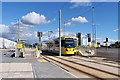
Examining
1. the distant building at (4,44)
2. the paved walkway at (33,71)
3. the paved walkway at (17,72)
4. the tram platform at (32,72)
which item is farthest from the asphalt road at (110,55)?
the distant building at (4,44)

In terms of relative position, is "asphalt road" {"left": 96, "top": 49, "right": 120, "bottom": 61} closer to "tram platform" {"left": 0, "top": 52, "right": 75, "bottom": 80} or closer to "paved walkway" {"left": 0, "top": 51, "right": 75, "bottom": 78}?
"paved walkway" {"left": 0, "top": 51, "right": 75, "bottom": 78}

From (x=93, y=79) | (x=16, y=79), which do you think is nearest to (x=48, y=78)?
(x=16, y=79)

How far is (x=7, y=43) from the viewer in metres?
120

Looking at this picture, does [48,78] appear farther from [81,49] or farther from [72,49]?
[81,49]

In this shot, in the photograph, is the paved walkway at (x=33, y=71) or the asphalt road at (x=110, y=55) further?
the asphalt road at (x=110, y=55)

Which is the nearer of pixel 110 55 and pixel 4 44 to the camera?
pixel 110 55

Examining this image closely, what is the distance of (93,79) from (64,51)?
17287mm

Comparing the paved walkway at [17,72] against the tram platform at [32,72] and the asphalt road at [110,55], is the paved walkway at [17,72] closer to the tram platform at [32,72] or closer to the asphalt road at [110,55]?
the tram platform at [32,72]

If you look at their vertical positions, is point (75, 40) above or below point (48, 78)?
above

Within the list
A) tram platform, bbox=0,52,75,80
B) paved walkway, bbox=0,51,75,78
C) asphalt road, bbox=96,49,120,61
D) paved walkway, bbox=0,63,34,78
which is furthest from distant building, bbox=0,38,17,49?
paved walkway, bbox=0,63,34,78

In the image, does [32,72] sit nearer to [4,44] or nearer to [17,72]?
[17,72]

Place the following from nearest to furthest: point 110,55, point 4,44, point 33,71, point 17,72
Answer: point 17,72, point 33,71, point 110,55, point 4,44

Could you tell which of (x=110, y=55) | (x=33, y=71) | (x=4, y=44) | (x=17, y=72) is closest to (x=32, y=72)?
(x=33, y=71)

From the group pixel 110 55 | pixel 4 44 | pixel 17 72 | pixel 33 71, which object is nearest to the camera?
pixel 17 72
